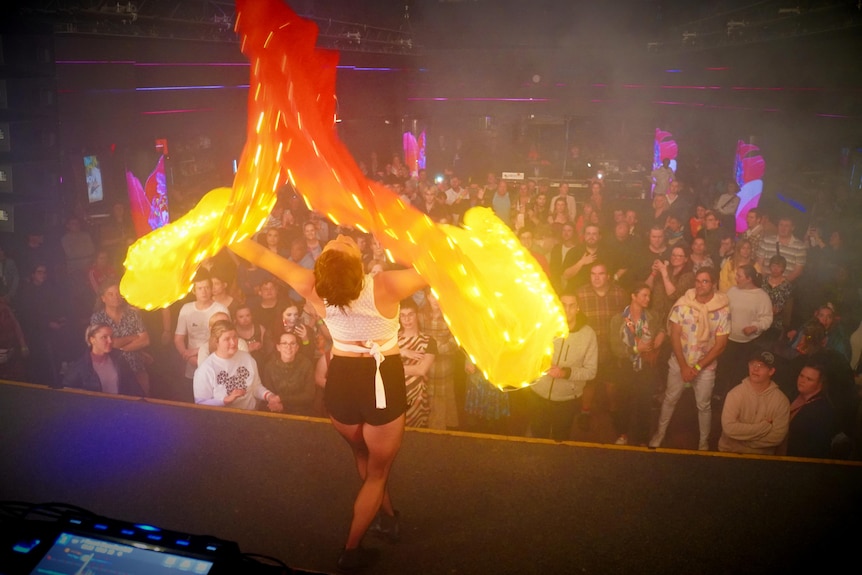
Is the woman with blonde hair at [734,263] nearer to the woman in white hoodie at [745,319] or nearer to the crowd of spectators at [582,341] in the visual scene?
the crowd of spectators at [582,341]

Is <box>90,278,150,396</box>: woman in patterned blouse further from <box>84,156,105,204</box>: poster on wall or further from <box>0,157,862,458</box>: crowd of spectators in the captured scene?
<box>84,156,105,204</box>: poster on wall

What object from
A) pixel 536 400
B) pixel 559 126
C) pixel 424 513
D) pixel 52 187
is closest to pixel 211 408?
pixel 424 513

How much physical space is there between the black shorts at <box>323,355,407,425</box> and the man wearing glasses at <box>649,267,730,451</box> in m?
2.53

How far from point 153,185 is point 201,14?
8.00 ft

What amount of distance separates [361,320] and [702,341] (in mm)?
2798

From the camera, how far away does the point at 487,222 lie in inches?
122

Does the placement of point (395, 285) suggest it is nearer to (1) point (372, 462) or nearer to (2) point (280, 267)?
(2) point (280, 267)

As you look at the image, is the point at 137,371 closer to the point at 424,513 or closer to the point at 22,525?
the point at 424,513

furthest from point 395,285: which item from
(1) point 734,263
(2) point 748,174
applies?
(2) point 748,174

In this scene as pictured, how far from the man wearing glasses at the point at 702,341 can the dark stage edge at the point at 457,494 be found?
857 mm

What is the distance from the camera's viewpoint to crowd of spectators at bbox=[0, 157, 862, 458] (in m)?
4.24

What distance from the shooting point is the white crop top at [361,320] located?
289cm

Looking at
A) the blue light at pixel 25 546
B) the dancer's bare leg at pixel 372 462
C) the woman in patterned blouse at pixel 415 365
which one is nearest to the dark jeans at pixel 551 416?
the woman in patterned blouse at pixel 415 365

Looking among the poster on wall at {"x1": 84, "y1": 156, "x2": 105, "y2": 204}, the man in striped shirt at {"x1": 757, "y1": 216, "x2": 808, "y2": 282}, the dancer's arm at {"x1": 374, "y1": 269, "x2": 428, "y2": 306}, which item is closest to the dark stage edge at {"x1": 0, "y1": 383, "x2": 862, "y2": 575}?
the dancer's arm at {"x1": 374, "y1": 269, "x2": 428, "y2": 306}
